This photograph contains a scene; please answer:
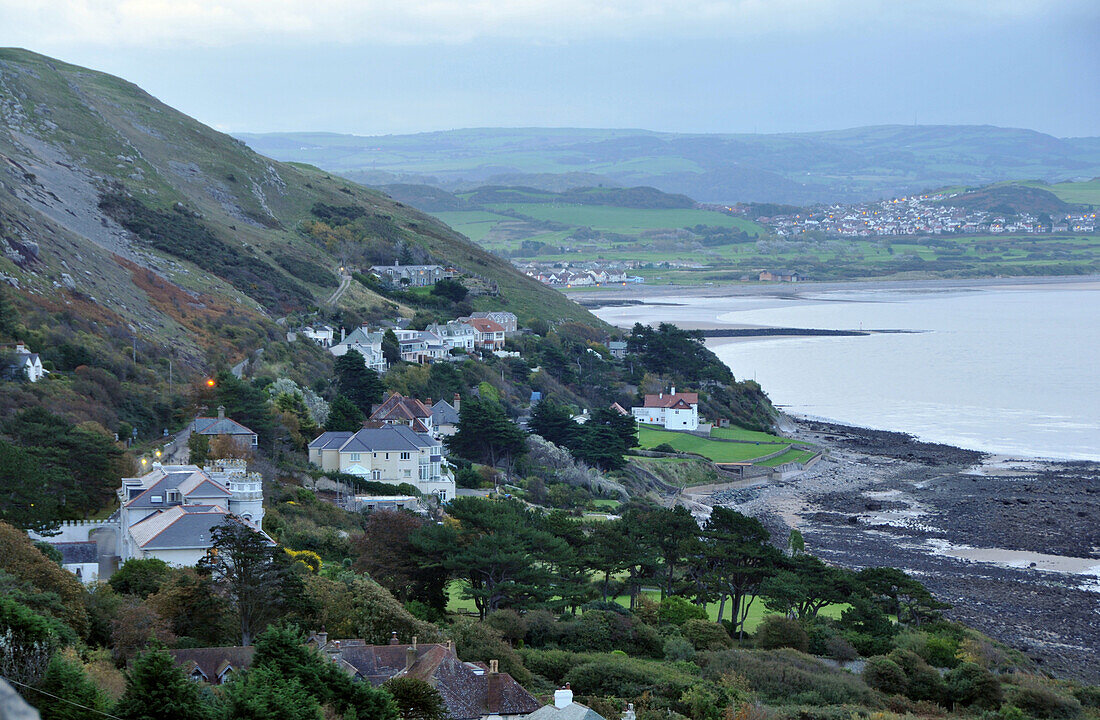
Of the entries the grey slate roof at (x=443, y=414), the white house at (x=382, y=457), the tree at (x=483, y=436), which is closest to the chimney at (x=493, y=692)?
the white house at (x=382, y=457)

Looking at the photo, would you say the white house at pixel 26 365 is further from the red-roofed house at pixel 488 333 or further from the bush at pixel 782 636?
the red-roofed house at pixel 488 333

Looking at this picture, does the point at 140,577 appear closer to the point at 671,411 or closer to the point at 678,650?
the point at 678,650

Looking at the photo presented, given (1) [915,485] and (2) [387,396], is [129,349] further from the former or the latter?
(1) [915,485]

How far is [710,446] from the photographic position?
62.0m

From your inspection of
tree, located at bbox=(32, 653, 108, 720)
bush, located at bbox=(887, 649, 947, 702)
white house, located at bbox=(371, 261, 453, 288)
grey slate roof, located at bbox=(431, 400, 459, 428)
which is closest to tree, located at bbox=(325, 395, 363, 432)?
grey slate roof, located at bbox=(431, 400, 459, 428)

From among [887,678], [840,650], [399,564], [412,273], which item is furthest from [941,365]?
[399,564]

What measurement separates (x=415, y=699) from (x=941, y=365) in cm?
8117

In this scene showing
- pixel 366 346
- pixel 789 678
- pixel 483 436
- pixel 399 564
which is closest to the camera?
pixel 789 678

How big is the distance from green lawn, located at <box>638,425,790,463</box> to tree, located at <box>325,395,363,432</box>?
65.9 ft

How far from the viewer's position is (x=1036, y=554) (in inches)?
1596

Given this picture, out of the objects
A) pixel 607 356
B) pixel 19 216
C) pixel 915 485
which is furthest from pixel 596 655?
pixel 607 356

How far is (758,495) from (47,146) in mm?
52392

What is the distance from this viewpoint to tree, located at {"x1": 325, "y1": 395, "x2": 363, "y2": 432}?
142 feet

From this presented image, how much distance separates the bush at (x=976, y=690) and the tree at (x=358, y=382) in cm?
3190
